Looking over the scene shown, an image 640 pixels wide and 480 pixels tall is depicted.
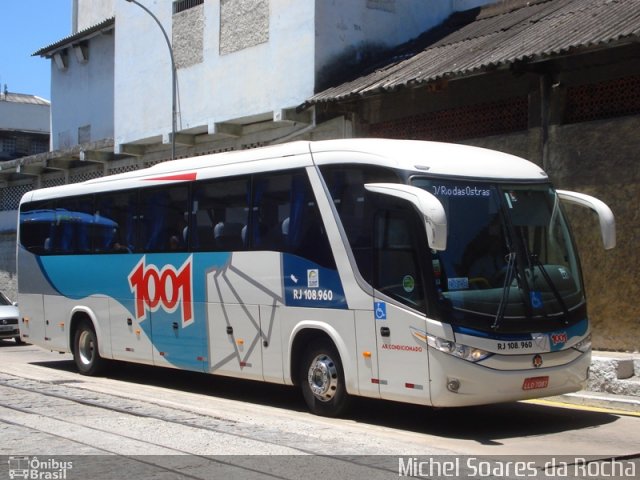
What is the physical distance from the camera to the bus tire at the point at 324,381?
34.4ft

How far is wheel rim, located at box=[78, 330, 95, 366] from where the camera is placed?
15.4 meters

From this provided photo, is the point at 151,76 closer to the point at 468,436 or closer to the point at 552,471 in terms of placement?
the point at 468,436

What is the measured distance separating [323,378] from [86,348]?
6.25 metres

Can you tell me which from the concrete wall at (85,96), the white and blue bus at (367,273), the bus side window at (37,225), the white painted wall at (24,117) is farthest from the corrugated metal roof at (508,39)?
the white painted wall at (24,117)

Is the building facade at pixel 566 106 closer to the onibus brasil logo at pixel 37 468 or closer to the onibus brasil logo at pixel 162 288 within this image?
the onibus brasil logo at pixel 162 288

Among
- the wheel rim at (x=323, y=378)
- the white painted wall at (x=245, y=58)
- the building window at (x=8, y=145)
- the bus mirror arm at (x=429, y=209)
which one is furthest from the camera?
the building window at (x=8, y=145)

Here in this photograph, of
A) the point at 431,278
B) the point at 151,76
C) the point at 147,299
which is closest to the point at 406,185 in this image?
the point at 431,278

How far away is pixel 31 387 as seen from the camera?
13320 millimetres

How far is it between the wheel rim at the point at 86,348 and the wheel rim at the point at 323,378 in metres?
5.79

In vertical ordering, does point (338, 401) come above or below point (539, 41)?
below

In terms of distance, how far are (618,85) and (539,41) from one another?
1.58 m

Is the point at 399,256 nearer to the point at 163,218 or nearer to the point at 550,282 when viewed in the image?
the point at 550,282

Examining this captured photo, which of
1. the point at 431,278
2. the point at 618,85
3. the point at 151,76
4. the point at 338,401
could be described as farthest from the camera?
the point at 151,76

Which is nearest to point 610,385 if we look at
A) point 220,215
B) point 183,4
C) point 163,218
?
point 220,215
